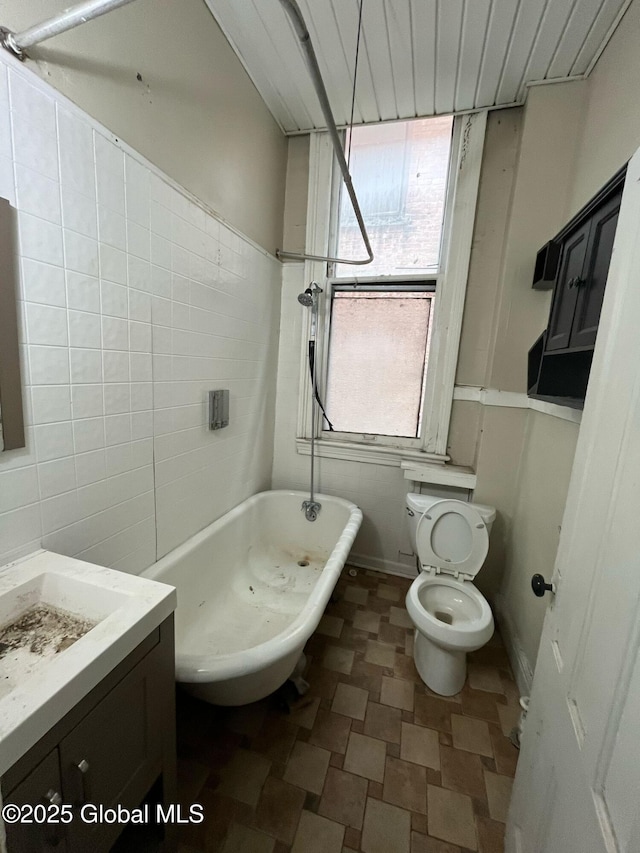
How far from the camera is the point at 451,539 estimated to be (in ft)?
5.98

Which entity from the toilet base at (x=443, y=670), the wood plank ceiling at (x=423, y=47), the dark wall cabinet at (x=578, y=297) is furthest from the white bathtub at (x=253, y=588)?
the wood plank ceiling at (x=423, y=47)

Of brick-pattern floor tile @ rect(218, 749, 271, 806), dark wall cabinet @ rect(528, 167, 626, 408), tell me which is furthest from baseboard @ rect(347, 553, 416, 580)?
dark wall cabinet @ rect(528, 167, 626, 408)

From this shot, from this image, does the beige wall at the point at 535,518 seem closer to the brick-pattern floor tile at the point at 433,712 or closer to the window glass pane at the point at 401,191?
the brick-pattern floor tile at the point at 433,712

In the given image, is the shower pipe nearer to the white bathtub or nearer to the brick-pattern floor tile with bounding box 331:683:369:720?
the white bathtub

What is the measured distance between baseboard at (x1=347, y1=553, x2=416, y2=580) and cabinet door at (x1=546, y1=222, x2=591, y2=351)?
1683 millimetres

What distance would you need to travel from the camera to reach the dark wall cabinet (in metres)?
1.03

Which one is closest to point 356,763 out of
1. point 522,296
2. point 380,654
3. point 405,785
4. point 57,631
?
point 405,785

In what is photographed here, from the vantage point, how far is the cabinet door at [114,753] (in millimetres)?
657

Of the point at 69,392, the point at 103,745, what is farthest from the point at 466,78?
the point at 103,745

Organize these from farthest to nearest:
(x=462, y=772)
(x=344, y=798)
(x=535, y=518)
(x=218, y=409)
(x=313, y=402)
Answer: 1. (x=313, y=402)
2. (x=218, y=409)
3. (x=535, y=518)
4. (x=462, y=772)
5. (x=344, y=798)

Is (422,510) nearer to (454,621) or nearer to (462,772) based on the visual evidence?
(454,621)

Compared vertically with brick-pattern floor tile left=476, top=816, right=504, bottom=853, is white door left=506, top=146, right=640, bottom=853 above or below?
above

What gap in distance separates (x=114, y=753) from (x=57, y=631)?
0.30 meters

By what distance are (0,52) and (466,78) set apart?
1.95 m
